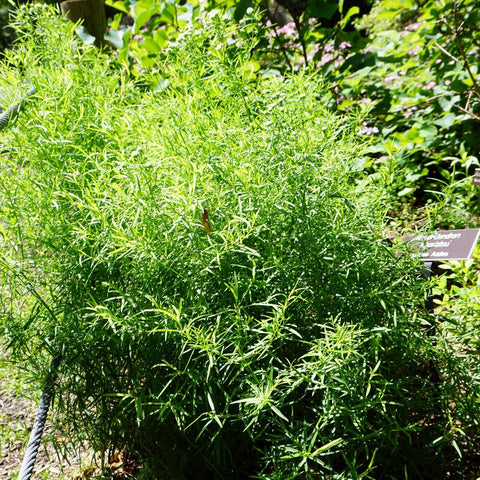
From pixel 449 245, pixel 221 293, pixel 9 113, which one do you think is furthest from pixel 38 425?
pixel 449 245

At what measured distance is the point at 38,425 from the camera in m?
1.56

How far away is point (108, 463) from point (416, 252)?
4.34ft

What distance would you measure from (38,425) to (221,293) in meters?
0.64

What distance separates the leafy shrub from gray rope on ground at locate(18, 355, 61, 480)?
0.04 meters

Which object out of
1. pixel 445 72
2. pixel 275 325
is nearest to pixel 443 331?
pixel 275 325

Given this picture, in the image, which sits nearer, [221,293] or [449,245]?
[221,293]

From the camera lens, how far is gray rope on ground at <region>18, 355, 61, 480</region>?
1.45m

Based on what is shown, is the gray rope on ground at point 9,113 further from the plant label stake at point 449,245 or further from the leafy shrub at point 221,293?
A: the plant label stake at point 449,245

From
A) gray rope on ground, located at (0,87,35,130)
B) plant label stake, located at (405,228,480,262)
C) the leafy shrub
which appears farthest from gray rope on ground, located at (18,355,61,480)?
plant label stake, located at (405,228,480,262)

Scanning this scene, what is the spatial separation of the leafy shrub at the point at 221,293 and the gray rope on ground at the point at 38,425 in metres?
0.04

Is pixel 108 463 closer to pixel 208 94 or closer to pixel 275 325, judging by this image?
pixel 275 325

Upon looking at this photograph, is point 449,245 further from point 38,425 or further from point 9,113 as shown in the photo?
point 9,113

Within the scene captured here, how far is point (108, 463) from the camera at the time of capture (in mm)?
2020

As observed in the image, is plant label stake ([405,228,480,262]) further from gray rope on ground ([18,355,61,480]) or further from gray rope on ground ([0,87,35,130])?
gray rope on ground ([0,87,35,130])
